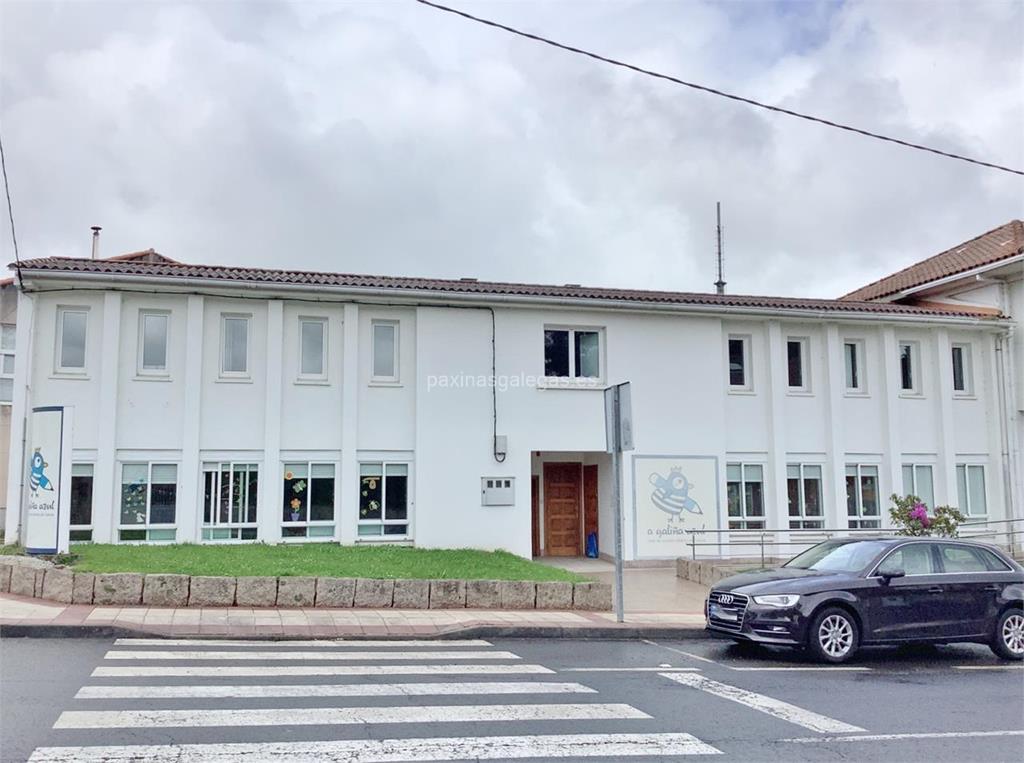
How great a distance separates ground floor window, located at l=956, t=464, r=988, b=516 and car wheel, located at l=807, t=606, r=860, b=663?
1342 cm

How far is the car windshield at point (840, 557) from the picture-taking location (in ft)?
35.6

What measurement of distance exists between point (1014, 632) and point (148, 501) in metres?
14.6

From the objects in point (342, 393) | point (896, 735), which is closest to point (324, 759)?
point (896, 735)

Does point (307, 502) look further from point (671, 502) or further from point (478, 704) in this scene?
point (478, 704)

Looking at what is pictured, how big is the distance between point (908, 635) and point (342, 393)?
11.5 meters

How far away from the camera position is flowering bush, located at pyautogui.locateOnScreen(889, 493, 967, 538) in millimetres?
18453

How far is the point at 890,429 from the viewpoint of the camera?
2114 centimetres

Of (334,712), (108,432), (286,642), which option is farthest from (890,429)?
(334,712)

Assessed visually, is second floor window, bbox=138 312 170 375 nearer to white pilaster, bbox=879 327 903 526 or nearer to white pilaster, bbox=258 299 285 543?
white pilaster, bbox=258 299 285 543

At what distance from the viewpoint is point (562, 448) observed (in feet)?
62.0

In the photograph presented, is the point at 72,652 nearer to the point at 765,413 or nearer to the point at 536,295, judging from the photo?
the point at 536,295

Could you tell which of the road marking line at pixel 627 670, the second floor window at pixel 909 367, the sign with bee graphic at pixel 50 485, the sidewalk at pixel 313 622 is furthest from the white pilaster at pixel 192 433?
the second floor window at pixel 909 367

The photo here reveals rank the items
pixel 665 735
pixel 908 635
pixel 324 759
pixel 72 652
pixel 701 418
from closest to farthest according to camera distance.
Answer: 1. pixel 324 759
2. pixel 665 735
3. pixel 72 652
4. pixel 908 635
5. pixel 701 418

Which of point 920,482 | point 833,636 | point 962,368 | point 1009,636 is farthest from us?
point 962,368
